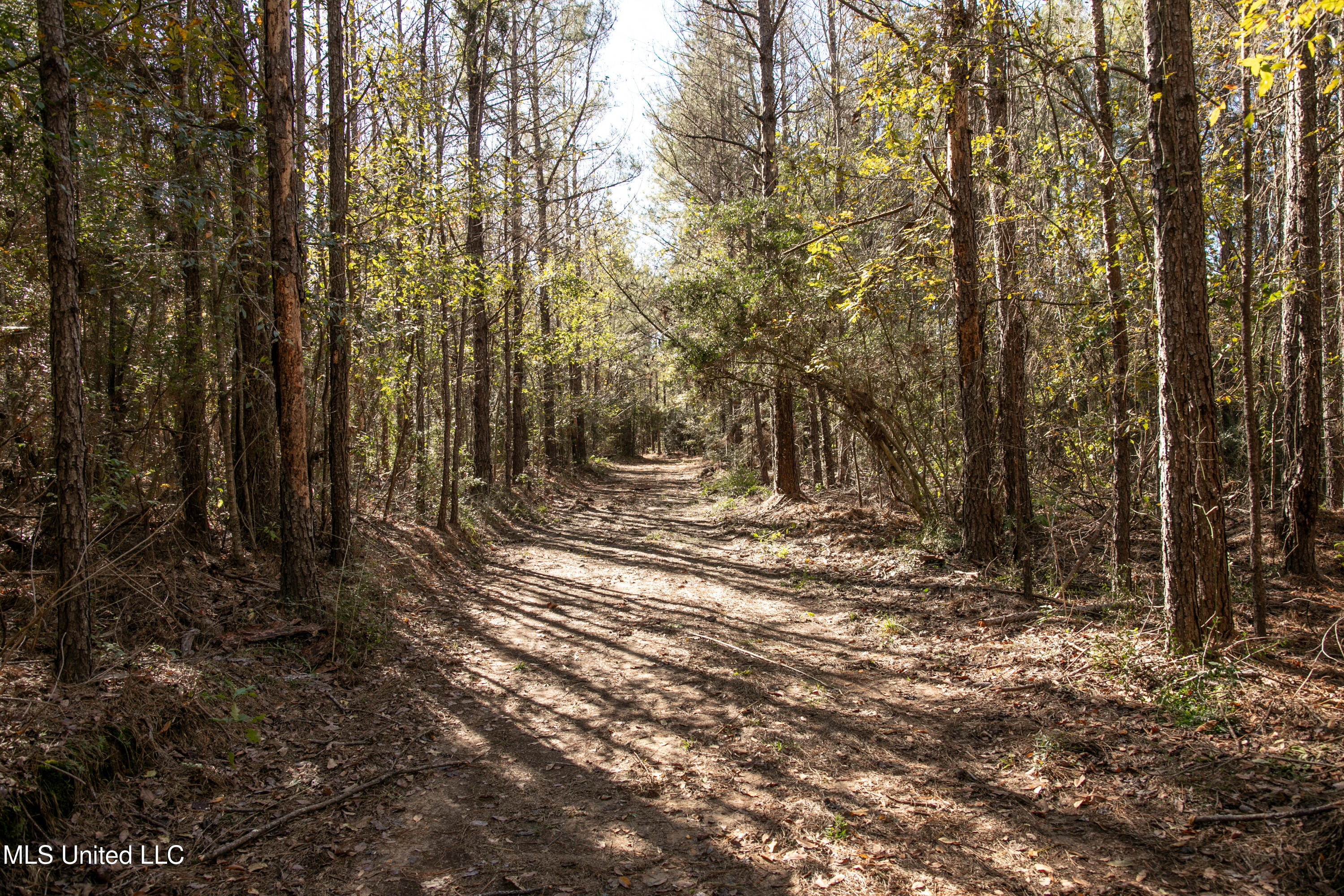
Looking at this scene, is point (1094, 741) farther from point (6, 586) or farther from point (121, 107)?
point (121, 107)

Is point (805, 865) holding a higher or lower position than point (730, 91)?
lower

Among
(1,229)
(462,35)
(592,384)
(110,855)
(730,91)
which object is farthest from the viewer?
(592,384)

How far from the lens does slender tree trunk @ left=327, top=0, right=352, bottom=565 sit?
25.7ft

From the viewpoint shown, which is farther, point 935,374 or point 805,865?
point 935,374

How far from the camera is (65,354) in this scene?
3.94 metres

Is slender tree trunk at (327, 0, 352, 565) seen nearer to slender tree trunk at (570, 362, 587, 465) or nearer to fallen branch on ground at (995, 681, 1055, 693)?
fallen branch on ground at (995, 681, 1055, 693)

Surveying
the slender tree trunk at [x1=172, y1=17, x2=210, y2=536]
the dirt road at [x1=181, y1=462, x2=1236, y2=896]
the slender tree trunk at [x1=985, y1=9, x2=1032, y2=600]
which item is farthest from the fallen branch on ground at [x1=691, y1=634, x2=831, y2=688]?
the slender tree trunk at [x1=172, y1=17, x2=210, y2=536]

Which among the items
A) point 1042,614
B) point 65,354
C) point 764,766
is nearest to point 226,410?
point 65,354

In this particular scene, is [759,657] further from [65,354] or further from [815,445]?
[815,445]

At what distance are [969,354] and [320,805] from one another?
8.20 m

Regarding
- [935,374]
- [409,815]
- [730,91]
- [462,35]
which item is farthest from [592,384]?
[409,815]

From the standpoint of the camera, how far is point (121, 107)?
5.41m

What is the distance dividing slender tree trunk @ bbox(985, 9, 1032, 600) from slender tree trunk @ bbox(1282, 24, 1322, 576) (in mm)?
2371

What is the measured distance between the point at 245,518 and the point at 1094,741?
8273 mm
